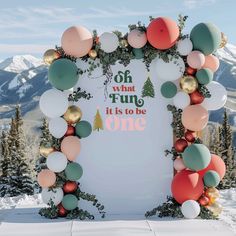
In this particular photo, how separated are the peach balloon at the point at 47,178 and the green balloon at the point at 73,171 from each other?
265 mm

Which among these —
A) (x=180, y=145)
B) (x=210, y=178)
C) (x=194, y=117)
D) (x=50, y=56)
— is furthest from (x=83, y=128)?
(x=210, y=178)

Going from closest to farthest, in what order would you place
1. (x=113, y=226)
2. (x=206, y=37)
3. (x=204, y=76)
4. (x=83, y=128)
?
1. (x=113, y=226)
2. (x=206, y=37)
3. (x=204, y=76)
4. (x=83, y=128)

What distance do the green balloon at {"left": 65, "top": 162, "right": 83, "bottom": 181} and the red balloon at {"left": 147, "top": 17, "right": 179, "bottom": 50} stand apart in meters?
2.66

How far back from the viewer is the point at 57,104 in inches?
344

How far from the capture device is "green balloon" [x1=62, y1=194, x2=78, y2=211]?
8.88 meters

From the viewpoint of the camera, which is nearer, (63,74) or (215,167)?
(63,74)

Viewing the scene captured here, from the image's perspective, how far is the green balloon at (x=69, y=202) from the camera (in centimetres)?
888

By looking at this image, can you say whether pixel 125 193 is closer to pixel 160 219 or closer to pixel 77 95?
pixel 160 219

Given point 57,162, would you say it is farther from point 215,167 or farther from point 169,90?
point 215,167

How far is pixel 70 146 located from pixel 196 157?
230 centimetres

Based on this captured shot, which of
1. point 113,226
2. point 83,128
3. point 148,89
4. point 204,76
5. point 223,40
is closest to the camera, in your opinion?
point 113,226

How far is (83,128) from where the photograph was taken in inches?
351

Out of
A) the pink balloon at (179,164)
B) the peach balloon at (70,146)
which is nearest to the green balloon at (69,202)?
the peach balloon at (70,146)

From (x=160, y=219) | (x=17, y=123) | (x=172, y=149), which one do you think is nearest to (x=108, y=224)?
(x=160, y=219)
